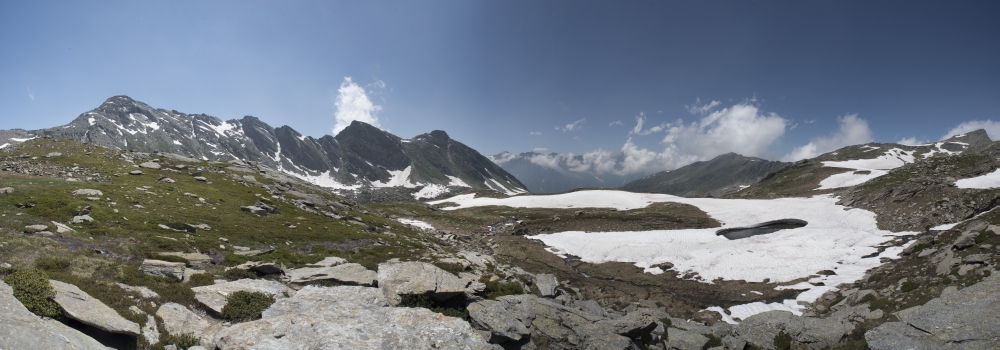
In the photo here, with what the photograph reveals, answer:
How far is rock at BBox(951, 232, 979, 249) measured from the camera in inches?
897

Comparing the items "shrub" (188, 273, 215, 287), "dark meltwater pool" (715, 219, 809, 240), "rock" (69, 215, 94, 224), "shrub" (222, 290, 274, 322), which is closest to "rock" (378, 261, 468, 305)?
"shrub" (222, 290, 274, 322)

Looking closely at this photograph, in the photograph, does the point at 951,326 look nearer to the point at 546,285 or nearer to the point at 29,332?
the point at 546,285

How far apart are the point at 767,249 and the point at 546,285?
27.6m

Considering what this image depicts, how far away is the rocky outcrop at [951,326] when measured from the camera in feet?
41.0

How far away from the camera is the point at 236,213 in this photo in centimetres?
3388

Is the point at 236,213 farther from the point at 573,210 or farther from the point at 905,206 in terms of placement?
the point at 905,206

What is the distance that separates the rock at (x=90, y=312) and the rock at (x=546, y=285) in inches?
796

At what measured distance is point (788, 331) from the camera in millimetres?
17250

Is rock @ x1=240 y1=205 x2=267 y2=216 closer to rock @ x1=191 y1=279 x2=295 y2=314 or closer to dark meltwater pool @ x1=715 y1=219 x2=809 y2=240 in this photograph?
rock @ x1=191 y1=279 x2=295 y2=314

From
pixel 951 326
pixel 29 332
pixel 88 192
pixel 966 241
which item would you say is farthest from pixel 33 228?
pixel 966 241

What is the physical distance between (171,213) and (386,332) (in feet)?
93.4

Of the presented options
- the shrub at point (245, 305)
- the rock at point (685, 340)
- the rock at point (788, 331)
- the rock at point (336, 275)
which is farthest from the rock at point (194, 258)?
the rock at point (788, 331)

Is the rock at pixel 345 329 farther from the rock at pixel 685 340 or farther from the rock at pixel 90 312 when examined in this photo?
the rock at pixel 685 340

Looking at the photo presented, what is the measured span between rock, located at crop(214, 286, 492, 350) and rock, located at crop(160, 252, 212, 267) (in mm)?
7619
